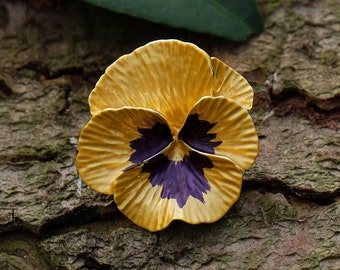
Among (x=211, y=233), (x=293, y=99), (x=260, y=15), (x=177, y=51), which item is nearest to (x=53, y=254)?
(x=211, y=233)

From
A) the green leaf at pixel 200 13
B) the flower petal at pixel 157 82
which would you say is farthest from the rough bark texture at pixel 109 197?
the flower petal at pixel 157 82

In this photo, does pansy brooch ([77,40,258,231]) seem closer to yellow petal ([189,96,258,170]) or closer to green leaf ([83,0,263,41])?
yellow petal ([189,96,258,170])

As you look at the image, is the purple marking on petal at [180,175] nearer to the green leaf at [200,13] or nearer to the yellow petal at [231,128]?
the yellow petal at [231,128]

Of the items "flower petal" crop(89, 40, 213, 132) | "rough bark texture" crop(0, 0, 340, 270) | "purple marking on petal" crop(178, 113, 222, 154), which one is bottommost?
"rough bark texture" crop(0, 0, 340, 270)

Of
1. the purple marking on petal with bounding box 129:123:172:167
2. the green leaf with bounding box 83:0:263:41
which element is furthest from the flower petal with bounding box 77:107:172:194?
the green leaf with bounding box 83:0:263:41

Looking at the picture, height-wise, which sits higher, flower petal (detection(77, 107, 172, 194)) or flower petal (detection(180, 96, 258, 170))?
flower petal (detection(180, 96, 258, 170))

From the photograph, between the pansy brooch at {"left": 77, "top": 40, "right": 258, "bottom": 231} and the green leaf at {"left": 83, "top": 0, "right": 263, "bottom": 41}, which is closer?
the pansy brooch at {"left": 77, "top": 40, "right": 258, "bottom": 231}
